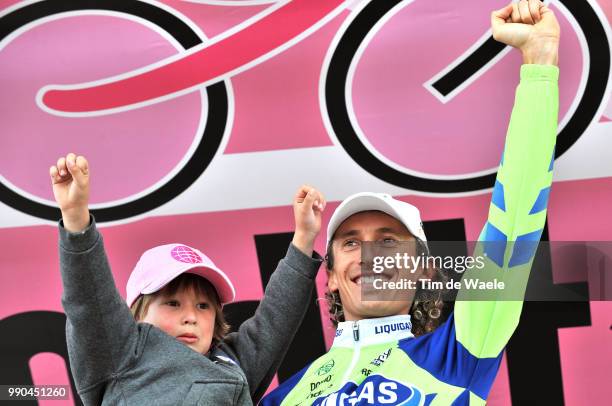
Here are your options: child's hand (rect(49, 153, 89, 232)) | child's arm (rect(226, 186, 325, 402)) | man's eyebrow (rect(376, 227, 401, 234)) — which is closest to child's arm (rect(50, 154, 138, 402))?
child's hand (rect(49, 153, 89, 232))

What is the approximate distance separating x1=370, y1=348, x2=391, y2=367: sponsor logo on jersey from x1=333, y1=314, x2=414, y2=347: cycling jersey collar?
0.15 ft

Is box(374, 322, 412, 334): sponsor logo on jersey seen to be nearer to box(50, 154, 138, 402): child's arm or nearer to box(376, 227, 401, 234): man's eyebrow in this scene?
box(376, 227, 401, 234): man's eyebrow

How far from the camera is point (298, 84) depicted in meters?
2.29

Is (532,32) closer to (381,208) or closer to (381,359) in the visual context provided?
(381,208)

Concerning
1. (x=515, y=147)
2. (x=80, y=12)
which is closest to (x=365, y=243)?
(x=515, y=147)

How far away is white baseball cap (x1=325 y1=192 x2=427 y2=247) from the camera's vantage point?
5.99ft

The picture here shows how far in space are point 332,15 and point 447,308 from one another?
81 centimetres

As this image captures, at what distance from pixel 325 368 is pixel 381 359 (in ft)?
0.49

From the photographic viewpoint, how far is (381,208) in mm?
A: 1859

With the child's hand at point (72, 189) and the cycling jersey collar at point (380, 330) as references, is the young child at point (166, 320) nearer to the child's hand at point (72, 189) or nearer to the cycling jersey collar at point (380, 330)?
the child's hand at point (72, 189)

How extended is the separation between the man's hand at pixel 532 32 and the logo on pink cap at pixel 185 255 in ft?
2.47

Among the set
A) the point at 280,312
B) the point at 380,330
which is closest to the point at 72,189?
the point at 280,312

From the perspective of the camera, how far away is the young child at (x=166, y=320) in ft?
5.12

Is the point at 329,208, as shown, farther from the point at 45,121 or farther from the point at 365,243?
the point at 45,121
